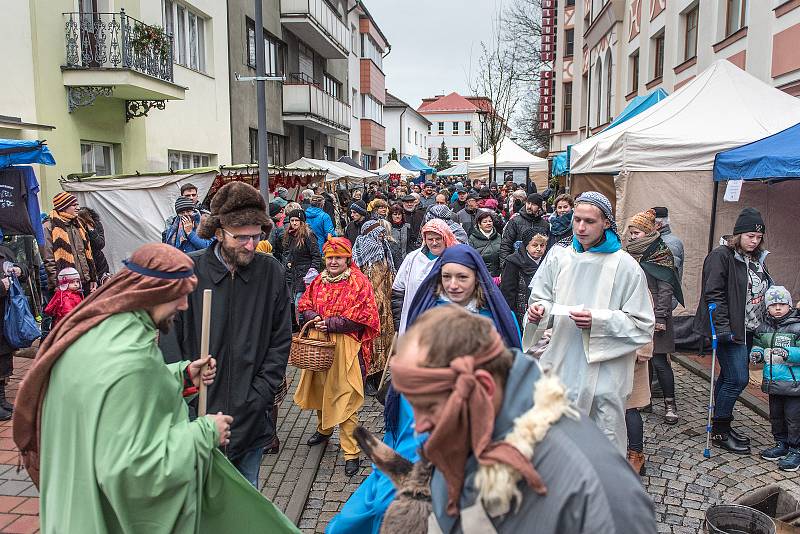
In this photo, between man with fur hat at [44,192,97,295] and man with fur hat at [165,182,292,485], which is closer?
man with fur hat at [165,182,292,485]

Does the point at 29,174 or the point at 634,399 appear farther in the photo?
the point at 29,174

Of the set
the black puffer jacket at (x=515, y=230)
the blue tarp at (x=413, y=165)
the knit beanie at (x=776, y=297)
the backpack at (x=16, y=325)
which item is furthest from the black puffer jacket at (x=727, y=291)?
the blue tarp at (x=413, y=165)

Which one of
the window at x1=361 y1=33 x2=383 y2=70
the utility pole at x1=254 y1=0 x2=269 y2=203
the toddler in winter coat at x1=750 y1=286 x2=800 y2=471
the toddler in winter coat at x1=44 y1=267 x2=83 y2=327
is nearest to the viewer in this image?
the toddler in winter coat at x1=750 y1=286 x2=800 y2=471

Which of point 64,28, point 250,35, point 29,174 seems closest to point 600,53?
point 250,35

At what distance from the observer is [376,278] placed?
22.9ft

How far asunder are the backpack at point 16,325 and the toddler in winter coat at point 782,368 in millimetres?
6274

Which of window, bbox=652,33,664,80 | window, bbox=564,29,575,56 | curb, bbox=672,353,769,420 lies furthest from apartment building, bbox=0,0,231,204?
window, bbox=564,29,575,56

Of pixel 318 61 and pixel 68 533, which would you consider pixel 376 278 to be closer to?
pixel 68 533

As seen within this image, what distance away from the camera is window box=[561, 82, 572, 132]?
116ft

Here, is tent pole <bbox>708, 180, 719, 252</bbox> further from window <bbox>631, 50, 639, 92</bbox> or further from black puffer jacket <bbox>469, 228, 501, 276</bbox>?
window <bbox>631, 50, 639, 92</bbox>

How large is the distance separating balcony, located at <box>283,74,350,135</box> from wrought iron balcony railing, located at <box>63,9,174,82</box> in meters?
10.6

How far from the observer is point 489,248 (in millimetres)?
8422

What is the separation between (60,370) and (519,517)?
1644mm

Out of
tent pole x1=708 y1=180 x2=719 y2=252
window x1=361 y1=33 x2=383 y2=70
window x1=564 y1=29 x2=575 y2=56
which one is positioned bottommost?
tent pole x1=708 y1=180 x2=719 y2=252
